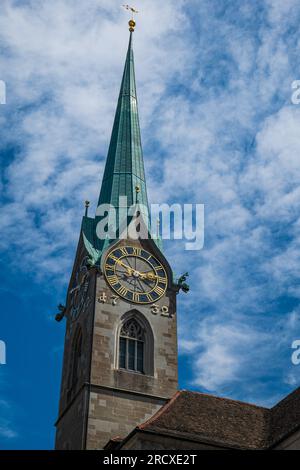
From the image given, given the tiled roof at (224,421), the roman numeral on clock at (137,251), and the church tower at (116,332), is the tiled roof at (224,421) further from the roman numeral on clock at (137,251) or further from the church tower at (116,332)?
the roman numeral on clock at (137,251)

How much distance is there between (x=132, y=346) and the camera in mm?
36969

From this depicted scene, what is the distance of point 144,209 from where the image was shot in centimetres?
4241

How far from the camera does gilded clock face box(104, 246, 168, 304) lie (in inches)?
1495

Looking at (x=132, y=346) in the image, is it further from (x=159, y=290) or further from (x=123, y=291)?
(x=159, y=290)

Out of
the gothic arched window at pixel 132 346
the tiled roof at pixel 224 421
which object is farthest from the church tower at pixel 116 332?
the tiled roof at pixel 224 421

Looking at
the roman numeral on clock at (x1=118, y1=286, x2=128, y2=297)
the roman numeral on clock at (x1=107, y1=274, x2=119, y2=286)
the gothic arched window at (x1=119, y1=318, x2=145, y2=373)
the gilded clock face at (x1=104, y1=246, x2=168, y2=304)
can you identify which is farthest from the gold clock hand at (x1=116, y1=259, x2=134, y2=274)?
the gothic arched window at (x1=119, y1=318, x2=145, y2=373)

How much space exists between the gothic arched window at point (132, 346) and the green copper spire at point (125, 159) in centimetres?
621

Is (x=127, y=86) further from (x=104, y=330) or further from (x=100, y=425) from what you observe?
(x=100, y=425)

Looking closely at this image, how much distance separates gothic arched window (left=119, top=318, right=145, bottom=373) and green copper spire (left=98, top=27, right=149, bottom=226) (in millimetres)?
6209

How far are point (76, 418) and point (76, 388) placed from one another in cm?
173

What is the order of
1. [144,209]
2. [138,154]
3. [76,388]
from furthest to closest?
[138,154] → [144,209] → [76,388]

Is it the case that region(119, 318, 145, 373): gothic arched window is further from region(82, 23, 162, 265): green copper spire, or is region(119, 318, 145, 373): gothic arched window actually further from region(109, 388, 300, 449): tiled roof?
region(82, 23, 162, 265): green copper spire
